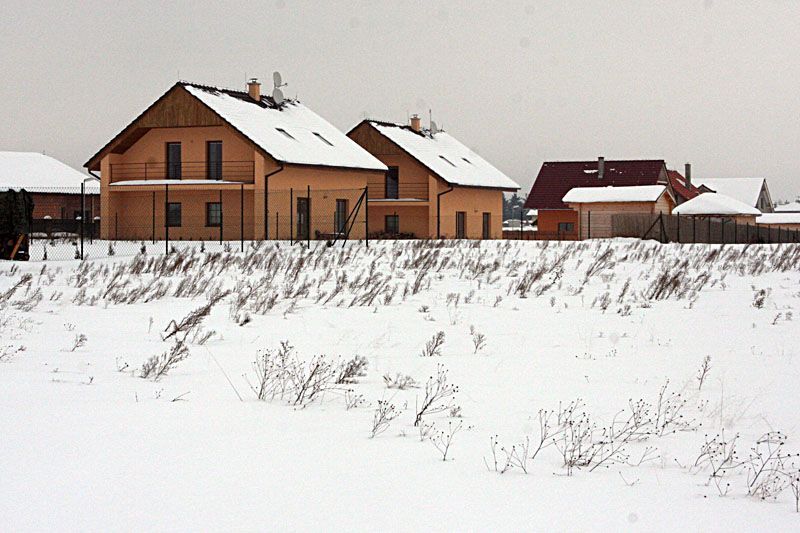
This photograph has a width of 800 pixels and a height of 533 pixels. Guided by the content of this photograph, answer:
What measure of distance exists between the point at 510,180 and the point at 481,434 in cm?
4698

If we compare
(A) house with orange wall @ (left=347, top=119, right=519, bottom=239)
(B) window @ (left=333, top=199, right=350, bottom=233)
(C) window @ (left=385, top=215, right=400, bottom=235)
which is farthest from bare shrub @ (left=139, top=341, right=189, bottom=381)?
(C) window @ (left=385, top=215, right=400, bottom=235)

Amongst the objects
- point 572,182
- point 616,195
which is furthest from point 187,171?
point 572,182

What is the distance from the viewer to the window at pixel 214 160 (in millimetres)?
37625

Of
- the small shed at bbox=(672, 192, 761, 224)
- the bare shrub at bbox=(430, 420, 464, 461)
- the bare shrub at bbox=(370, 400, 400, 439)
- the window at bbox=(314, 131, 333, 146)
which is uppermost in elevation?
the window at bbox=(314, 131, 333, 146)

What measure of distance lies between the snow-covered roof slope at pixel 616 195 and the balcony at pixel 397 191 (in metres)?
9.79

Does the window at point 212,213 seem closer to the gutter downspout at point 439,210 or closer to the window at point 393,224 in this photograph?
the window at point 393,224

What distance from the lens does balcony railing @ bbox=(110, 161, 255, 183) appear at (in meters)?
36.5

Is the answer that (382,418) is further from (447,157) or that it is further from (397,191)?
(447,157)

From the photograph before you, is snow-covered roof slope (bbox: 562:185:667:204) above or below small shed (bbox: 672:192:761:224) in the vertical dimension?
above

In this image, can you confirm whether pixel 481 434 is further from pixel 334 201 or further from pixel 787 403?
pixel 334 201

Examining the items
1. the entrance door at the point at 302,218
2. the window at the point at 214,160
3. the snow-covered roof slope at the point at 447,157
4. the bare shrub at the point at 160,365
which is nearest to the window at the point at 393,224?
the snow-covered roof slope at the point at 447,157

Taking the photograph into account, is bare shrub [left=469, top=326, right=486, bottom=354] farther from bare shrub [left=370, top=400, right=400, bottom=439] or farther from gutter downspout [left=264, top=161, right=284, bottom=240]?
gutter downspout [left=264, top=161, right=284, bottom=240]

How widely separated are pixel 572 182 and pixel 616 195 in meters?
9.25

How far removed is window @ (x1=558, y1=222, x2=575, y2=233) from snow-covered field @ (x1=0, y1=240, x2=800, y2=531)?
A: 1743 inches
